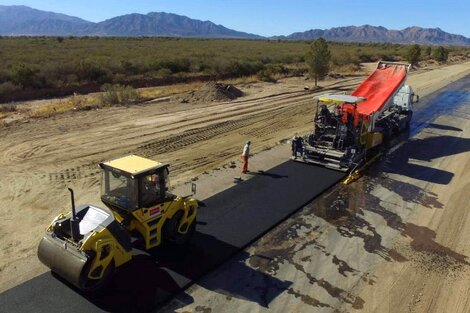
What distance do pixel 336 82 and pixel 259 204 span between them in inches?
1180

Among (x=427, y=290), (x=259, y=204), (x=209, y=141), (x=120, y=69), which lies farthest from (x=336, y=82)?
(x=427, y=290)

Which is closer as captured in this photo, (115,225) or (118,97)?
(115,225)

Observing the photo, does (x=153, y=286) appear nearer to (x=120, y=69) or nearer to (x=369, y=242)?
(x=369, y=242)

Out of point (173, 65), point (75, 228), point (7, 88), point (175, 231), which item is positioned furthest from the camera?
point (173, 65)

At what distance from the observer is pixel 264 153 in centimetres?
1669

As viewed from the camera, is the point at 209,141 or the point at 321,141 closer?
the point at 321,141

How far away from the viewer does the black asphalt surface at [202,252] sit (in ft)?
24.1

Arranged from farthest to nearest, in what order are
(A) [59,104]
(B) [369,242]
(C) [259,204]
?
(A) [59,104] → (C) [259,204] → (B) [369,242]

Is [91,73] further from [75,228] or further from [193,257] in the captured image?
[75,228]

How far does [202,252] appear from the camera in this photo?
909cm

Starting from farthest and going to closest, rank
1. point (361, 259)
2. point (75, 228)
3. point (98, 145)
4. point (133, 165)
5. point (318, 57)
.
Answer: point (318, 57) < point (98, 145) < point (361, 259) < point (133, 165) < point (75, 228)

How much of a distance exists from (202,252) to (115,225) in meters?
2.28

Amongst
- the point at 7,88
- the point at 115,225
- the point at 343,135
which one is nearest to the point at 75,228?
the point at 115,225

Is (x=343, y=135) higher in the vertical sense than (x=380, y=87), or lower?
lower
